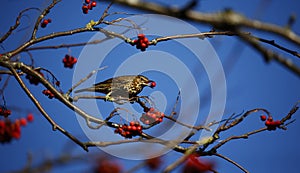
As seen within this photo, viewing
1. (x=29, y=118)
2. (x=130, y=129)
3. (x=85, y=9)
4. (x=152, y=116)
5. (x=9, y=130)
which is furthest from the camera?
(x=85, y=9)

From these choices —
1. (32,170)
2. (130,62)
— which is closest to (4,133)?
(32,170)

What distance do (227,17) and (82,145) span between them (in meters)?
1.87

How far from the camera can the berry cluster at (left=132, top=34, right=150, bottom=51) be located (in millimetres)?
3492

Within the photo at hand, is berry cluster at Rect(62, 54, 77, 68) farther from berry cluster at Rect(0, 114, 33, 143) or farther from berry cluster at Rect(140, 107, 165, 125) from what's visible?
berry cluster at Rect(0, 114, 33, 143)

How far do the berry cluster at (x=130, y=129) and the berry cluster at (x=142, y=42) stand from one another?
764 mm

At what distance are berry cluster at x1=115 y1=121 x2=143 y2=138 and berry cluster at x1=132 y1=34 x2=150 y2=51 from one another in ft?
2.51

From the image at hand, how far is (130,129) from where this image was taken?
316 cm

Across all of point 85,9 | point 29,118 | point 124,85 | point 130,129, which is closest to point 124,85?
point 124,85

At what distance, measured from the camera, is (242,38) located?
112 cm

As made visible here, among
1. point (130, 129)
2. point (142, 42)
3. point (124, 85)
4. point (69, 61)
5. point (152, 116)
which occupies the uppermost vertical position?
point (124, 85)

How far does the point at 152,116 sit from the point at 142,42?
725mm

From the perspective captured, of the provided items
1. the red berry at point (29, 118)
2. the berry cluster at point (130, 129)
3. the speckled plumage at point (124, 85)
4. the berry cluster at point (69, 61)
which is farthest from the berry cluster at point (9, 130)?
the speckled plumage at point (124, 85)

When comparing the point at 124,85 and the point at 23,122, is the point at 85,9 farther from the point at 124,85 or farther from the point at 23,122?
the point at 23,122

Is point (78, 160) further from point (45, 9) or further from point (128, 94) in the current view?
point (128, 94)
